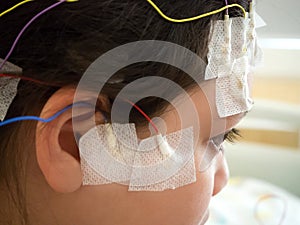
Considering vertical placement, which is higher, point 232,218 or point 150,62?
point 150,62

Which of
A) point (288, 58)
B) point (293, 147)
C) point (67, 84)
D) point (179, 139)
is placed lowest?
point (293, 147)

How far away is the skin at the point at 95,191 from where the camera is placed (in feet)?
1.82

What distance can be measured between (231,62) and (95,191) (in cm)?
24

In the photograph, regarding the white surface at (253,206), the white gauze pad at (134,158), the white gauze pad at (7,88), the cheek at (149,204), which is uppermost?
the white gauze pad at (7,88)

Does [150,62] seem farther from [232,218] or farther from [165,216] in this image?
[232,218]

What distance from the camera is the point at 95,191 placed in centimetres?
59

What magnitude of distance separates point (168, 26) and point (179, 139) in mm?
153

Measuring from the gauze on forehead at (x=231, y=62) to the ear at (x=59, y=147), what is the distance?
147 millimetres

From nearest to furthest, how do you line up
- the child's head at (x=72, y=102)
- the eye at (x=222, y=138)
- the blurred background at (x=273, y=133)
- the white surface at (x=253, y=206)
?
1. the child's head at (x=72, y=102)
2. the eye at (x=222, y=138)
3. the white surface at (x=253, y=206)
4. the blurred background at (x=273, y=133)

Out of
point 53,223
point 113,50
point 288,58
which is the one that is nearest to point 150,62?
point 113,50

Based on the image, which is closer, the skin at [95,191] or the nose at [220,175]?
the skin at [95,191]

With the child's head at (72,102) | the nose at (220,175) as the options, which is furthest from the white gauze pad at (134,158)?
the nose at (220,175)

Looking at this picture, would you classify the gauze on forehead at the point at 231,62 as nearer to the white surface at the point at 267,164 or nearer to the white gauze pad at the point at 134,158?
the white gauze pad at the point at 134,158

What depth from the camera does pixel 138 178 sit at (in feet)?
1.95
